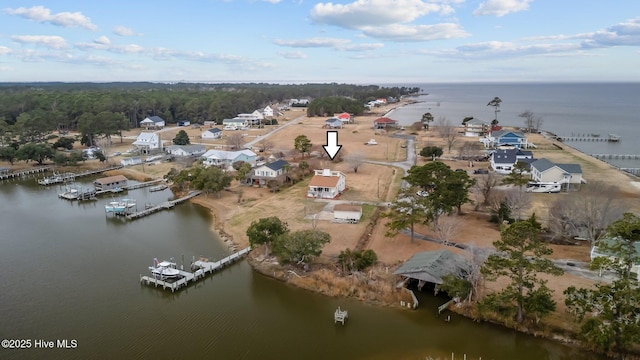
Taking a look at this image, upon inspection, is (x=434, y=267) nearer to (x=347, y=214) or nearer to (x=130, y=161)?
(x=347, y=214)

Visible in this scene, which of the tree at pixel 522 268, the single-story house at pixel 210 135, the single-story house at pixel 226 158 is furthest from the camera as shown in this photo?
the single-story house at pixel 210 135

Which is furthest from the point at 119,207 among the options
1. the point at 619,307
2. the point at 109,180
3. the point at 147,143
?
the point at 619,307

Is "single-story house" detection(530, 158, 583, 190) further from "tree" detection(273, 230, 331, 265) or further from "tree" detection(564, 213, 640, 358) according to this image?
"tree" detection(273, 230, 331, 265)

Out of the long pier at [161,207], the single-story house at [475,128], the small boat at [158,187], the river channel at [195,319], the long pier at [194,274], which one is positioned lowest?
the river channel at [195,319]

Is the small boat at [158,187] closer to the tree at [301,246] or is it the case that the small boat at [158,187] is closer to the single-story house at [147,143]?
the single-story house at [147,143]

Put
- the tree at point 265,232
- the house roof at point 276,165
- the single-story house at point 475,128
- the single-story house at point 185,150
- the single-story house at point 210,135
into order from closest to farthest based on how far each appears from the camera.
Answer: the tree at point 265,232 < the house roof at point 276,165 < the single-story house at point 185,150 < the single-story house at point 210,135 < the single-story house at point 475,128

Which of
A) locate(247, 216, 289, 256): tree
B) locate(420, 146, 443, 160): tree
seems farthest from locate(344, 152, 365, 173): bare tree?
locate(247, 216, 289, 256): tree

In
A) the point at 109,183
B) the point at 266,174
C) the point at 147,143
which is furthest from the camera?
the point at 147,143

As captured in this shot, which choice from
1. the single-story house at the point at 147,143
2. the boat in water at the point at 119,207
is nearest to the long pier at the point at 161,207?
the boat in water at the point at 119,207
